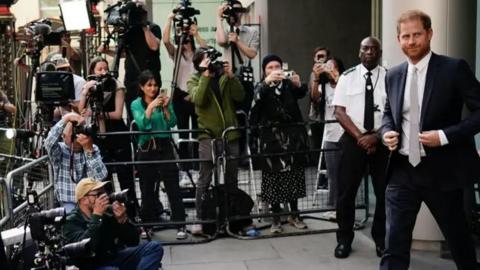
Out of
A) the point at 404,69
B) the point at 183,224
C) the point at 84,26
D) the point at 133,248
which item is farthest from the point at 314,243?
the point at 84,26

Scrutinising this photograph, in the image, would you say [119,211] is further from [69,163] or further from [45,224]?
[69,163]

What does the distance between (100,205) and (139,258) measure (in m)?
0.63

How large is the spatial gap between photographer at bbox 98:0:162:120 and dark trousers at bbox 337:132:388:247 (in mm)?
2921

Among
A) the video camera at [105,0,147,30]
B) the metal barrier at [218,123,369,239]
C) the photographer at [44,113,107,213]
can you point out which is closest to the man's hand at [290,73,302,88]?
the metal barrier at [218,123,369,239]

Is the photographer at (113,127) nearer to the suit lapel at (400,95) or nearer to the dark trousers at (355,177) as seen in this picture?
the dark trousers at (355,177)

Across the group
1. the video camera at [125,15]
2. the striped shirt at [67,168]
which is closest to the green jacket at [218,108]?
the video camera at [125,15]

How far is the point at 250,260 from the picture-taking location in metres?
6.24

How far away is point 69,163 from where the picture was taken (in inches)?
229

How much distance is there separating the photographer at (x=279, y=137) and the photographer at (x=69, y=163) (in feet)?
5.99

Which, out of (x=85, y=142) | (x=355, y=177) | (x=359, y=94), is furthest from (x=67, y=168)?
(x=359, y=94)

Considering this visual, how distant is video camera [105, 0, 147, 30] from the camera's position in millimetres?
7699

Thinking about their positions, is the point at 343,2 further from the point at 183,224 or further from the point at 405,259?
the point at 405,259

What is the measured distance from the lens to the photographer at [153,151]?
6902 mm

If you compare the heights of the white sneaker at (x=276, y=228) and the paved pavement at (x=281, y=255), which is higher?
the white sneaker at (x=276, y=228)
